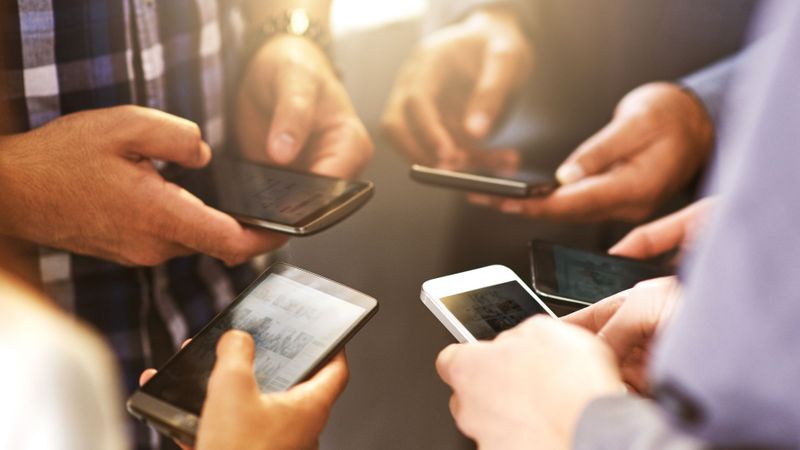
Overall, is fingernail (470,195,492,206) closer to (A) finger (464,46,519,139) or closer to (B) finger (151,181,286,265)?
(A) finger (464,46,519,139)

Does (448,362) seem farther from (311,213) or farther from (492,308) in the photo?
(311,213)

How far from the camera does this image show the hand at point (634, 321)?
54 cm

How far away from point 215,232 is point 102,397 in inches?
9.0

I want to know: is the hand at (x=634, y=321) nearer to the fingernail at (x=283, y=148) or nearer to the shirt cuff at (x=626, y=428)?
the shirt cuff at (x=626, y=428)

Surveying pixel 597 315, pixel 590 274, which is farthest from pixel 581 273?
pixel 597 315

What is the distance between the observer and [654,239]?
2.64 ft

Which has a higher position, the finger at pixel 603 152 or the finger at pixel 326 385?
the finger at pixel 603 152

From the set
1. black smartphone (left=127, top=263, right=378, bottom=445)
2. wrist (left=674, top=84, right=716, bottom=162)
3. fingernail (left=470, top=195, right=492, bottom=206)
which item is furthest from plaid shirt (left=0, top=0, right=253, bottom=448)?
wrist (left=674, top=84, right=716, bottom=162)

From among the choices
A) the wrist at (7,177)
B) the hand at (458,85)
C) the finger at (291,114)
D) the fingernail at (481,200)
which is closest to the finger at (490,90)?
the hand at (458,85)

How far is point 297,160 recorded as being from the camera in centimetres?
86

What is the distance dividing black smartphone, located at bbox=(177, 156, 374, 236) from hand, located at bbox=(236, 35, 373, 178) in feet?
0.17

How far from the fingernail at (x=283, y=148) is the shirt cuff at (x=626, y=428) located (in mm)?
582

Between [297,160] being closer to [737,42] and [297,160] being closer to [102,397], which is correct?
[102,397]

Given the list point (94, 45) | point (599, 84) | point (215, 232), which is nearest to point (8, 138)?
point (94, 45)
